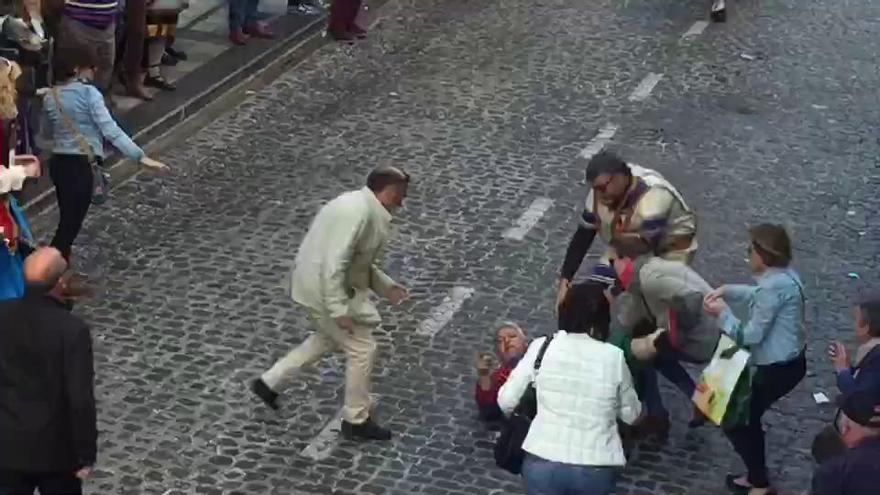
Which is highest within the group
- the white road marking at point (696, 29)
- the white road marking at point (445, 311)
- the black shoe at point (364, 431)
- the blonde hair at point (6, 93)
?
the blonde hair at point (6, 93)

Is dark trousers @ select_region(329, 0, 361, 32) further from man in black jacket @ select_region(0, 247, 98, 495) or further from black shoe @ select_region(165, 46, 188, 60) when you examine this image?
man in black jacket @ select_region(0, 247, 98, 495)

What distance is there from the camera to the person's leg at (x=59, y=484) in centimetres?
666

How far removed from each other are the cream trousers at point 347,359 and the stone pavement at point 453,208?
0.22m

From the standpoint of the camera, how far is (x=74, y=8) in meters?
12.7

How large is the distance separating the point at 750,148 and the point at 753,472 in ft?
19.4

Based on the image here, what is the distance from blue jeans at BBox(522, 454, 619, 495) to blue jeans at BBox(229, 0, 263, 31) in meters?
9.78

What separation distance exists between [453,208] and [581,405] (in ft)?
18.4

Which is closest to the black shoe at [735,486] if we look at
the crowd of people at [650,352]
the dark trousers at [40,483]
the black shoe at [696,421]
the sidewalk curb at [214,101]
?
the crowd of people at [650,352]

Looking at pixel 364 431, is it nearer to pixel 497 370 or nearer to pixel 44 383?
pixel 497 370

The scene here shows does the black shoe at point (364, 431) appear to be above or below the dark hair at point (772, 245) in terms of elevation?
below

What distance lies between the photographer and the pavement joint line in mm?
8523

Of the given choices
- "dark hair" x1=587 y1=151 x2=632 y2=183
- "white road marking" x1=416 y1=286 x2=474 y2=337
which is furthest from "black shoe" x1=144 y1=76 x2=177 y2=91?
"dark hair" x1=587 y1=151 x2=632 y2=183

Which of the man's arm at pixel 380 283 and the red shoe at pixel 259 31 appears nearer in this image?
the man's arm at pixel 380 283

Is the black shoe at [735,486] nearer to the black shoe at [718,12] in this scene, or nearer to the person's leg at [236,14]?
the person's leg at [236,14]
